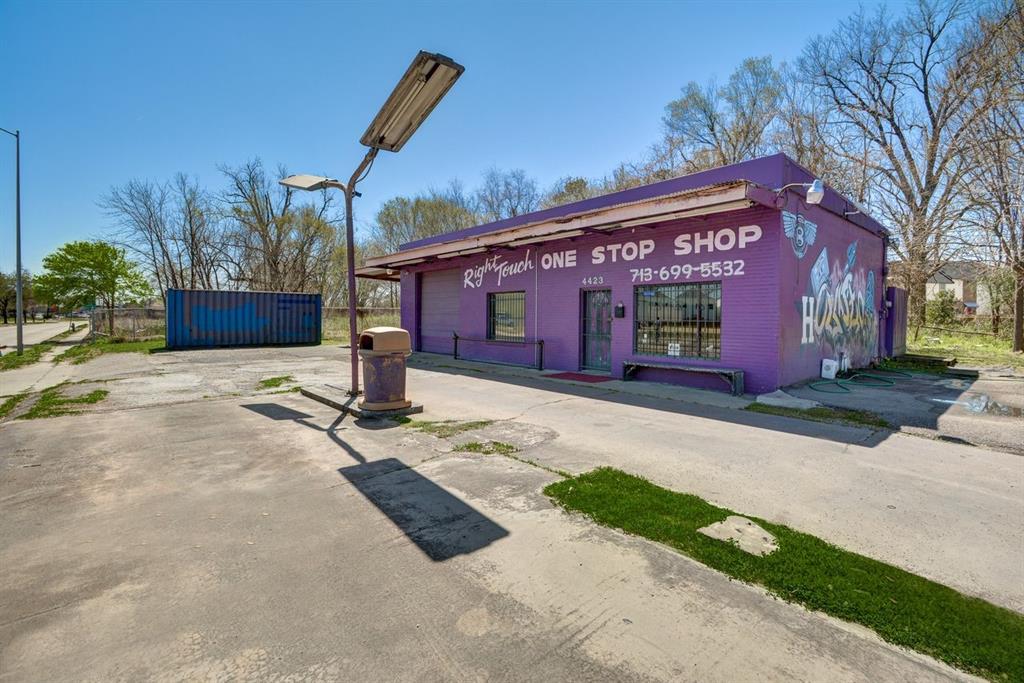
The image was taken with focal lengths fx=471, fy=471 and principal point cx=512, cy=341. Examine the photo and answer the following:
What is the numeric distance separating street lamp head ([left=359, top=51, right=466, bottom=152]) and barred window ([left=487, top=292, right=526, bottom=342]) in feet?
23.1

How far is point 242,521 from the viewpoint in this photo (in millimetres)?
3371

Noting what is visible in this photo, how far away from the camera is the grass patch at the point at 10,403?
7.26 metres

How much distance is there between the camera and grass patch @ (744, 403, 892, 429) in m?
6.49

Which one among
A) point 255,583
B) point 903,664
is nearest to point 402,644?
point 255,583

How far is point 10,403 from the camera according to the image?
26.3 ft

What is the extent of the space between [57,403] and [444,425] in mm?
6730

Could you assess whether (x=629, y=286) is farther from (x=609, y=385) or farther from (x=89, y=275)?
(x=89, y=275)

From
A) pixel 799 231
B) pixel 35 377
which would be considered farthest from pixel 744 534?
pixel 35 377

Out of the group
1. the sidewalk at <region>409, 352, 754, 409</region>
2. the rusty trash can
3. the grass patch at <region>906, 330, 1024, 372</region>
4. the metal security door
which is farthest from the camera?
the grass patch at <region>906, 330, 1024, 372</region>

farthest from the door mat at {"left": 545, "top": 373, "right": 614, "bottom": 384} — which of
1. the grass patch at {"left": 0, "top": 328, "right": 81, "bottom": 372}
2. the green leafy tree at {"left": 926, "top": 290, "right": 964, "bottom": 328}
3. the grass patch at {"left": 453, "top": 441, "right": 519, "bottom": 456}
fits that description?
the green leafy tree at {"left": 926, "top": 290, "right": 964, "bottom": 328}

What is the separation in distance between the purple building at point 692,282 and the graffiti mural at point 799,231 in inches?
1.5

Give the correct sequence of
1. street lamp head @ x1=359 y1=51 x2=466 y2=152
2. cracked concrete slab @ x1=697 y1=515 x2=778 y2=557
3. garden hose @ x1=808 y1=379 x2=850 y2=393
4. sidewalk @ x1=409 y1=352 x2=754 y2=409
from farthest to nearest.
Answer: garden hose @ x1=808 y1=379 x2=850 y2=393
sidewalk @ x1=409 y1=352 x2=754 y2=409
street lamp head @ x1=359 y1=51 x2=466 y2=152
cracked concrete slab @ x1=697 y1=515 x2=778 y2=557

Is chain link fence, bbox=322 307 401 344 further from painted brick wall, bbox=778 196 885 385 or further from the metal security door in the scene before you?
painted brick wall, bbox=778 196 885 385

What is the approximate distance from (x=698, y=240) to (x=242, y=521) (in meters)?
8.70
